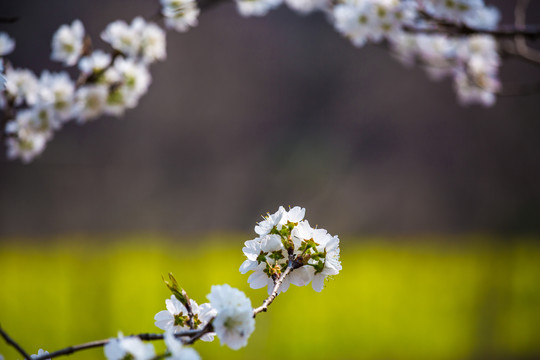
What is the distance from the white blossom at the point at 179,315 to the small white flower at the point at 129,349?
3.8 inches

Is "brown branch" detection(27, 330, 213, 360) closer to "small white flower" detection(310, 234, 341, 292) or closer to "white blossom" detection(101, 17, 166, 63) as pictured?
"small white flower" detection(310, 234, 341, 292)

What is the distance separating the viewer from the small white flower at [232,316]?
1.50 feet

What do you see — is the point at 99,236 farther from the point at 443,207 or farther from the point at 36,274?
the point at 443,207

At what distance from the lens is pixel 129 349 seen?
0.43 metres

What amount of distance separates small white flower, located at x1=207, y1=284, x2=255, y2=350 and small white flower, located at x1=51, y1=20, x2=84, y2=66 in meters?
0.83

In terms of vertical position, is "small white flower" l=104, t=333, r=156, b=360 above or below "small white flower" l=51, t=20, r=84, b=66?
below

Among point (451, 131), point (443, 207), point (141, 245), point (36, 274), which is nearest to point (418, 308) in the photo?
point (443, 207)

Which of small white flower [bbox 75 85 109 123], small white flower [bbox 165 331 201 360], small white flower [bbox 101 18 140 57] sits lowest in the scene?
small white flower [bbox 165 331 201 360]

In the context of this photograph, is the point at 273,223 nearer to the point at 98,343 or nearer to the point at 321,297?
the point at 98,343

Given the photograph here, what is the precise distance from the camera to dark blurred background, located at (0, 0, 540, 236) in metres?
2.75

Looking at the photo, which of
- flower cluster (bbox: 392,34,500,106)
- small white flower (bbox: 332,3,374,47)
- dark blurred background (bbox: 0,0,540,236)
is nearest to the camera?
small white flower (bbox: 332,3,374,47)

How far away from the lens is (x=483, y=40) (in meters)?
1.20

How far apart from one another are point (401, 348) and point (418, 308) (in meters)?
0.26

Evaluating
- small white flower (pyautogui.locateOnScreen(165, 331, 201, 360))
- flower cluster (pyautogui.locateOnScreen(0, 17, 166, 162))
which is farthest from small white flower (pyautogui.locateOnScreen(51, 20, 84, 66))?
small white flower (pyautogui.locateOnScreen(165, 331, 201, 360))
